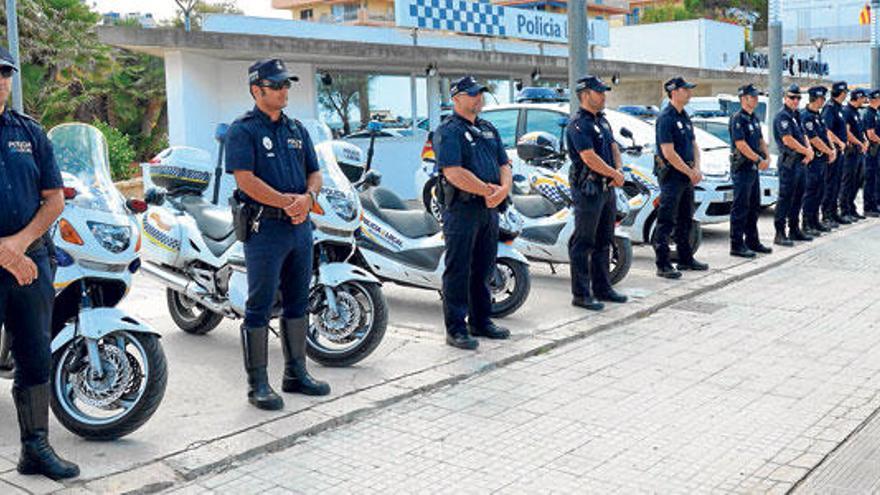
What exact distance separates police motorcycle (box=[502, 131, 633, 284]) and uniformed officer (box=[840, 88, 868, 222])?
578 cm

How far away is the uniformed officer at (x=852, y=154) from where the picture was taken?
13.4m

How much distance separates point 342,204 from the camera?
6.38 m

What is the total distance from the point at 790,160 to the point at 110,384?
8.75 meters

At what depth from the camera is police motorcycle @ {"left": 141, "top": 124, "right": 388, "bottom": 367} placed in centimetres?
617

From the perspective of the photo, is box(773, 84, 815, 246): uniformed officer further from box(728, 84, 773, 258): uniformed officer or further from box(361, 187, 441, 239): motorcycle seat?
box(361, 187, 441, 239): motorcycle seat

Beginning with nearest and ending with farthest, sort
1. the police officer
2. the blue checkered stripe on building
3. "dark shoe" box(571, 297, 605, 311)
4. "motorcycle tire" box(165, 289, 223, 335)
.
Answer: the police officer → "motorcycle tire" box(165, 289, 223, 335) → "dark shoe" box(571, 297, 605, 311) → the blue checkered stripe on building

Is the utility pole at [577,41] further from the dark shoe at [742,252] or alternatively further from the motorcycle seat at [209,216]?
the motorcycle seat at [209,216]

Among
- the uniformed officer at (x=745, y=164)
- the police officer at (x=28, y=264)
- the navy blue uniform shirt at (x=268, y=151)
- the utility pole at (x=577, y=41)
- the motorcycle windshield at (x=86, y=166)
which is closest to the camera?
the police officer at (x=28, y=264)

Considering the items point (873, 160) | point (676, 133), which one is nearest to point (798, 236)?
point (873, 160)

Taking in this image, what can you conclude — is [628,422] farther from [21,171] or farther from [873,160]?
[873,160]

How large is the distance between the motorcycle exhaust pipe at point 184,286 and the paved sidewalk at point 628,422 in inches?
61.6

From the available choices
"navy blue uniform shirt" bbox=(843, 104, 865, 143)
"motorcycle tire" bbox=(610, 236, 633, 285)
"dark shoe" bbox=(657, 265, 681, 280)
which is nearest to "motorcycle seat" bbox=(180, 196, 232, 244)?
"motorcycle tire" bbox=(610, 236, 633, 285)

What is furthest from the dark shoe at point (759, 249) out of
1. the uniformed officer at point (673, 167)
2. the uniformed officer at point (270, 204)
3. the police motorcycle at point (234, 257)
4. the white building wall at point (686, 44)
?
the white building wall at point (686, 44)

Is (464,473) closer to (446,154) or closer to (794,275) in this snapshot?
(446,154)
